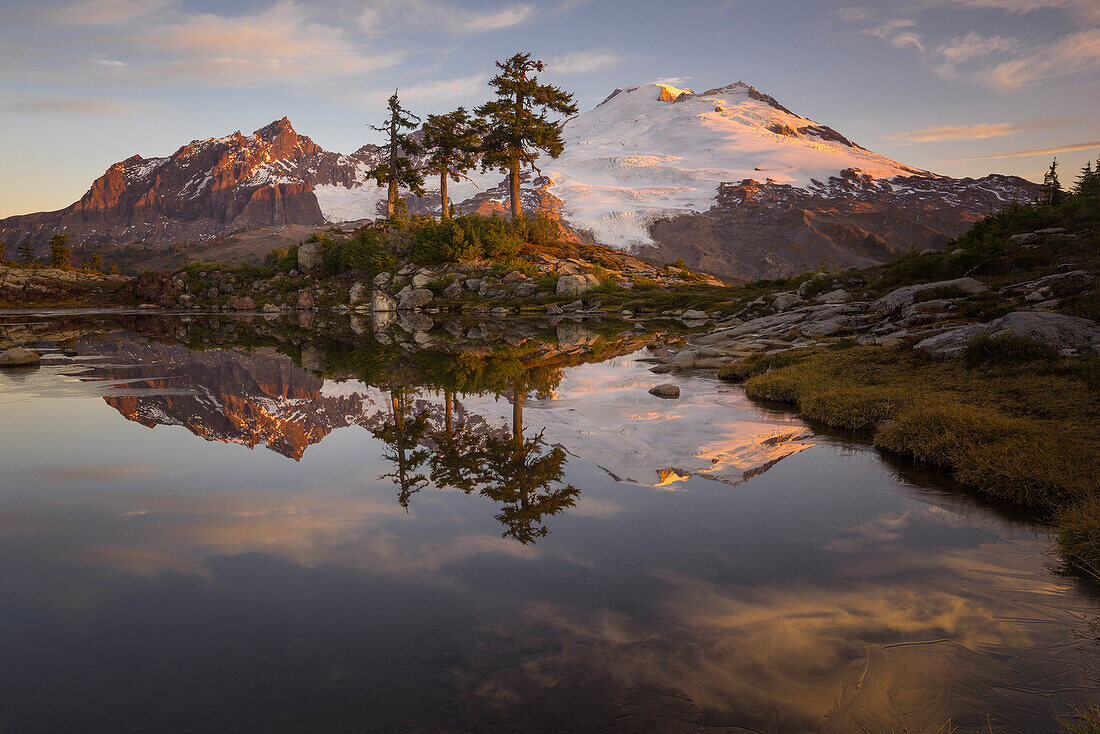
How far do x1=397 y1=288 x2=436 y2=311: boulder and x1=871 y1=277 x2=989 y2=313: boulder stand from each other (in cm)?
5009

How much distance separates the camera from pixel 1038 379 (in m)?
12.7

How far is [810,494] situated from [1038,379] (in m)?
7.26

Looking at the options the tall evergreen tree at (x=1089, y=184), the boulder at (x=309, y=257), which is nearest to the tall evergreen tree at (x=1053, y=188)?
the tall evergreen tree at (x=1089, y=184)

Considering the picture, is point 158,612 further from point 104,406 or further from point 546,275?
point 546,275

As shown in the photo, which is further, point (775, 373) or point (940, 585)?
point (775, 373)

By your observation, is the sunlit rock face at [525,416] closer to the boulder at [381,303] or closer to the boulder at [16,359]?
the boulder at [16,359]

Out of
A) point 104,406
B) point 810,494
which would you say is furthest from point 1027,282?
point 104,406

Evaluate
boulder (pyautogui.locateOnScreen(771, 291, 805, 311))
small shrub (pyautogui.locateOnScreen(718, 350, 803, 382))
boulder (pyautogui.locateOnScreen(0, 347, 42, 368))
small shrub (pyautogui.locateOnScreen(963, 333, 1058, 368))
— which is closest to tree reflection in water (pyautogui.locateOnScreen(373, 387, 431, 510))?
small shrub (pyautogui.locateOnScreen(718, 350, 803, 382))

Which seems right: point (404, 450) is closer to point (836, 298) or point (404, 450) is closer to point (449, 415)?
point (449, 415)

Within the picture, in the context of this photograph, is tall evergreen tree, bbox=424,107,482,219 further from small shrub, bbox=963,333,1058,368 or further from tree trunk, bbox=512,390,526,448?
small shrub, bbox=963,333,1058,368

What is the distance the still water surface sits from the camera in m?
4.61

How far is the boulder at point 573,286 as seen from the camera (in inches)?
2454

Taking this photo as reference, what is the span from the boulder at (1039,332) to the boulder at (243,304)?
262ft

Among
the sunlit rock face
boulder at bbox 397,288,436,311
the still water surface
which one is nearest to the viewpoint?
the still water surface
